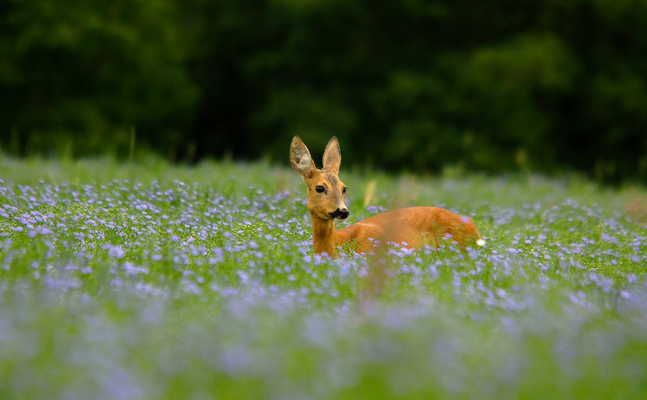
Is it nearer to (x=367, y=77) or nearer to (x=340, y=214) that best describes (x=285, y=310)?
(x=340, y=214)

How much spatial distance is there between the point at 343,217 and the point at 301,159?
80cm

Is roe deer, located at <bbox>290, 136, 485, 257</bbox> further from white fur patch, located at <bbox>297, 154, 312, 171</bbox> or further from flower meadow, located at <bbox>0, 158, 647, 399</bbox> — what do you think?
flower meadow, located at <bbox>0, 158, 647, 399</bbox>

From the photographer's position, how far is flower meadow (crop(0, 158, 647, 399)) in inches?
104

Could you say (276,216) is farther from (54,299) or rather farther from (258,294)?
(54,299)

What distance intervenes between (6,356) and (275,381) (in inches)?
39.4

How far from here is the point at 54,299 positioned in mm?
3521

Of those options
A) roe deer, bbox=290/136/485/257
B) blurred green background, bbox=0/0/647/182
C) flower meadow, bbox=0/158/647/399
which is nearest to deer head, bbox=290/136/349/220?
roe deer, bbox=290/136/485/257

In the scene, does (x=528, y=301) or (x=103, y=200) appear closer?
(x=528, y=301)

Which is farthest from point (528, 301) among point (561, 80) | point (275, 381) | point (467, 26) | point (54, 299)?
point (467, 26)

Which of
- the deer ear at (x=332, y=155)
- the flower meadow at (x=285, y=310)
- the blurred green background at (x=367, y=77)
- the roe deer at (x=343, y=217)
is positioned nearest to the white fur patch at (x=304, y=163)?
the roe deer at (x=343, y=217)

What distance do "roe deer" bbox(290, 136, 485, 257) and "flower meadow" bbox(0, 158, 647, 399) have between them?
21 centimetres

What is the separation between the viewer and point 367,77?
22.9m

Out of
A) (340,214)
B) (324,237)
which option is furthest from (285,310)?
(324,237)

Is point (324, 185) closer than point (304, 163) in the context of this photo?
Yes
